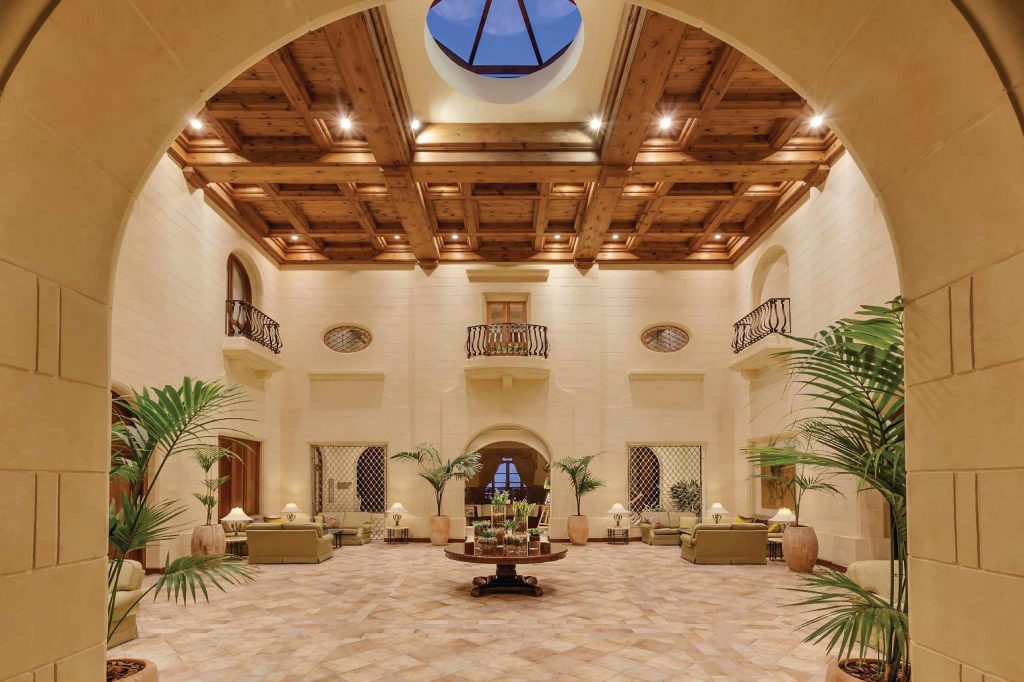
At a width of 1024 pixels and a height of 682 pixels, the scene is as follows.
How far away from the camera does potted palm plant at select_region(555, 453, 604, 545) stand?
13.5 m

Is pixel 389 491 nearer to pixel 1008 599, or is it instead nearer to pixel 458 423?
pixel 458 423

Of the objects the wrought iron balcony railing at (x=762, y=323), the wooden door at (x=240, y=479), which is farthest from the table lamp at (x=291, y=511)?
the wrought iron balcony railing at (x=762, y=323)

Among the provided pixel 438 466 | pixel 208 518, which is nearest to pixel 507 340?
pixel 438 466

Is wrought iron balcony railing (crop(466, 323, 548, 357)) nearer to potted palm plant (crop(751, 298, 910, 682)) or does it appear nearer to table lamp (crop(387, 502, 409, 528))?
table lamp (crop(387, 502, 409, 528))

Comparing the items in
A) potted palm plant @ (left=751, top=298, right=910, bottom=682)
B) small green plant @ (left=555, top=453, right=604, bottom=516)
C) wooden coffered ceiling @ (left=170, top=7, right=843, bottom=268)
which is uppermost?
wooden coffered ceiling @ (left=170, top=7, right=843, bottom=268)

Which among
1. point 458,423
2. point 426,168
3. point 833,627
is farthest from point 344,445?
point 833,627

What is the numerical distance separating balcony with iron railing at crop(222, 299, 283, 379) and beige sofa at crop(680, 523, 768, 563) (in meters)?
8.24

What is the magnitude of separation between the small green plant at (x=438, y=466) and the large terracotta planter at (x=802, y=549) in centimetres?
625

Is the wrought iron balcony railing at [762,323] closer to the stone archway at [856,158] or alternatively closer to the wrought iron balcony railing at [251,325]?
the wrought iron balcony railing at [251,325]

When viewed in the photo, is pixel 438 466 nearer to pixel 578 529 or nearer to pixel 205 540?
pixel 578 529

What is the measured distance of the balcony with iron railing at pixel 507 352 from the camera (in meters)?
13.9

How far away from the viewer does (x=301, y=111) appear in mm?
8656

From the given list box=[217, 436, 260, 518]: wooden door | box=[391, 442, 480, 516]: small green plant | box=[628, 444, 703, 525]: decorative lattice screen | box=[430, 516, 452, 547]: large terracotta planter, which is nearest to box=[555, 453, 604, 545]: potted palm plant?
box=[628, 444, 703, 525]: decorative lattice screen

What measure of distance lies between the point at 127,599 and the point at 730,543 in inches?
328
